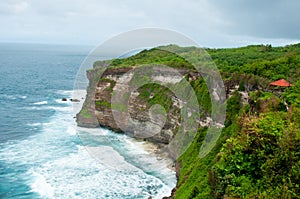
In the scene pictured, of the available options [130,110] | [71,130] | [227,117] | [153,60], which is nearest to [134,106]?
[130,110]

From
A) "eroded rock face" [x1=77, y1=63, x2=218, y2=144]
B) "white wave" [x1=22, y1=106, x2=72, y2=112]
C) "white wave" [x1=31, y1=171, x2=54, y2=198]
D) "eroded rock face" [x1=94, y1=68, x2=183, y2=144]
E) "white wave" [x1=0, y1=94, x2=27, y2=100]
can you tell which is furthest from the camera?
"white wave" [x1=0, y1=94, x2=27, y2=100]

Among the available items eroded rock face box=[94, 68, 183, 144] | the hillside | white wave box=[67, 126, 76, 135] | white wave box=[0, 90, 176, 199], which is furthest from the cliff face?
white wave box=[0, 90, 176, 199]

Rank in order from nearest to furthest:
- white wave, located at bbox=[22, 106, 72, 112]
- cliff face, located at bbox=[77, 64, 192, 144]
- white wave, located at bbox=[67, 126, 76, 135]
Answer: cliff face, located at bbox=[77, 64, 192, 144] → white wave, located at bbox=[67, 126, 76, 135] → white wave, located at bbox=[22, 106, 72, 112]

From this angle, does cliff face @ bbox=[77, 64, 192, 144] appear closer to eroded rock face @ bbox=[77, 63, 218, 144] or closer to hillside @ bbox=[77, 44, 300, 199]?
eroded rock face @ bbox=[77, 63, 218, 144]

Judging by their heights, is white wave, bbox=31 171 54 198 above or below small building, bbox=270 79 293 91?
below

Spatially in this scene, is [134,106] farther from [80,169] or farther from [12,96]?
[12,96]

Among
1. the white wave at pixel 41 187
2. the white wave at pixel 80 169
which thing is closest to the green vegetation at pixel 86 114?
the white wave at pixel 80 169

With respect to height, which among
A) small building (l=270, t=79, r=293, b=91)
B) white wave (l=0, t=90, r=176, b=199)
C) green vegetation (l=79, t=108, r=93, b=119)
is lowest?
white wave (l=0, t=90, r=176, b=199)

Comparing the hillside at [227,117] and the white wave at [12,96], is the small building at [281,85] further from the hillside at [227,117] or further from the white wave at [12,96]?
the white wave at [12,96]

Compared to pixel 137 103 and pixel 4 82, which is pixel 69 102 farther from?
pixel 4 82

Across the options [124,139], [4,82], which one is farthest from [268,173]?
[4,82]
